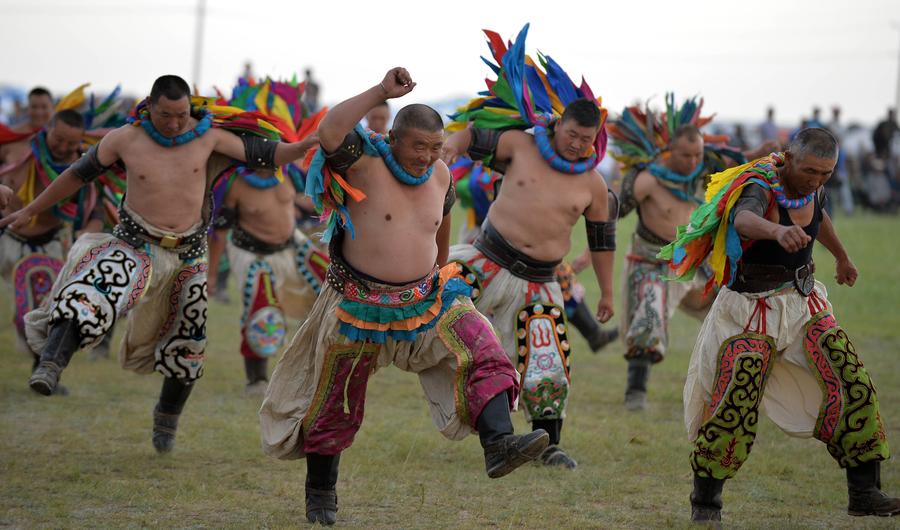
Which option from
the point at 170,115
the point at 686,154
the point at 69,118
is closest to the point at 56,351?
the point at 170,115

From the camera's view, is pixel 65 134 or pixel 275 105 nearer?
pixel 65 134

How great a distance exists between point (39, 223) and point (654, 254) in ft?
14.5

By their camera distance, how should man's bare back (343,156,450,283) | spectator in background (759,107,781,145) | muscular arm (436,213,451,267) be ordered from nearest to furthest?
man's bare back (343,156,450,283)
muscular arm (436,213,451,267)
spectator in background (759,107,781,145)

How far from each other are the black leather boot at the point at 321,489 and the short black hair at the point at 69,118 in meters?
3.81

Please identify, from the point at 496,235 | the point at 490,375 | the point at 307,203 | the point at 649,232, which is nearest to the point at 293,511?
the point at 490,375

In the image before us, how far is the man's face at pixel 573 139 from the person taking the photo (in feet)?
21.3

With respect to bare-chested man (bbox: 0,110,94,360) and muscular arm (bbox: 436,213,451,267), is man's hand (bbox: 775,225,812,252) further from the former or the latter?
bare-chested man (bbox: 0,110,94,360)

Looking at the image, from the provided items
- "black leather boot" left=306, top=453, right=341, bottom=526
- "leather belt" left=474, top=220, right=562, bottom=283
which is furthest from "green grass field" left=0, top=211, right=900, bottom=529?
"leather belt" left=474, top=220, right=562, bottom=283

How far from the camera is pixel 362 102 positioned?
16.0 ft

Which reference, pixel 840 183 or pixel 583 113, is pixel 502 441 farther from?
pixel 840 183

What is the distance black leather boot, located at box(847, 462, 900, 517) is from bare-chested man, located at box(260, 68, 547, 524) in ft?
5.13

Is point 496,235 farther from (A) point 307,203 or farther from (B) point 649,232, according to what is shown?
(A) point 307,203

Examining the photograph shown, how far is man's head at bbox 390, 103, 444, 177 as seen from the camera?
5.16 meters

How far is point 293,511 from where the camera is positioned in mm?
5578
